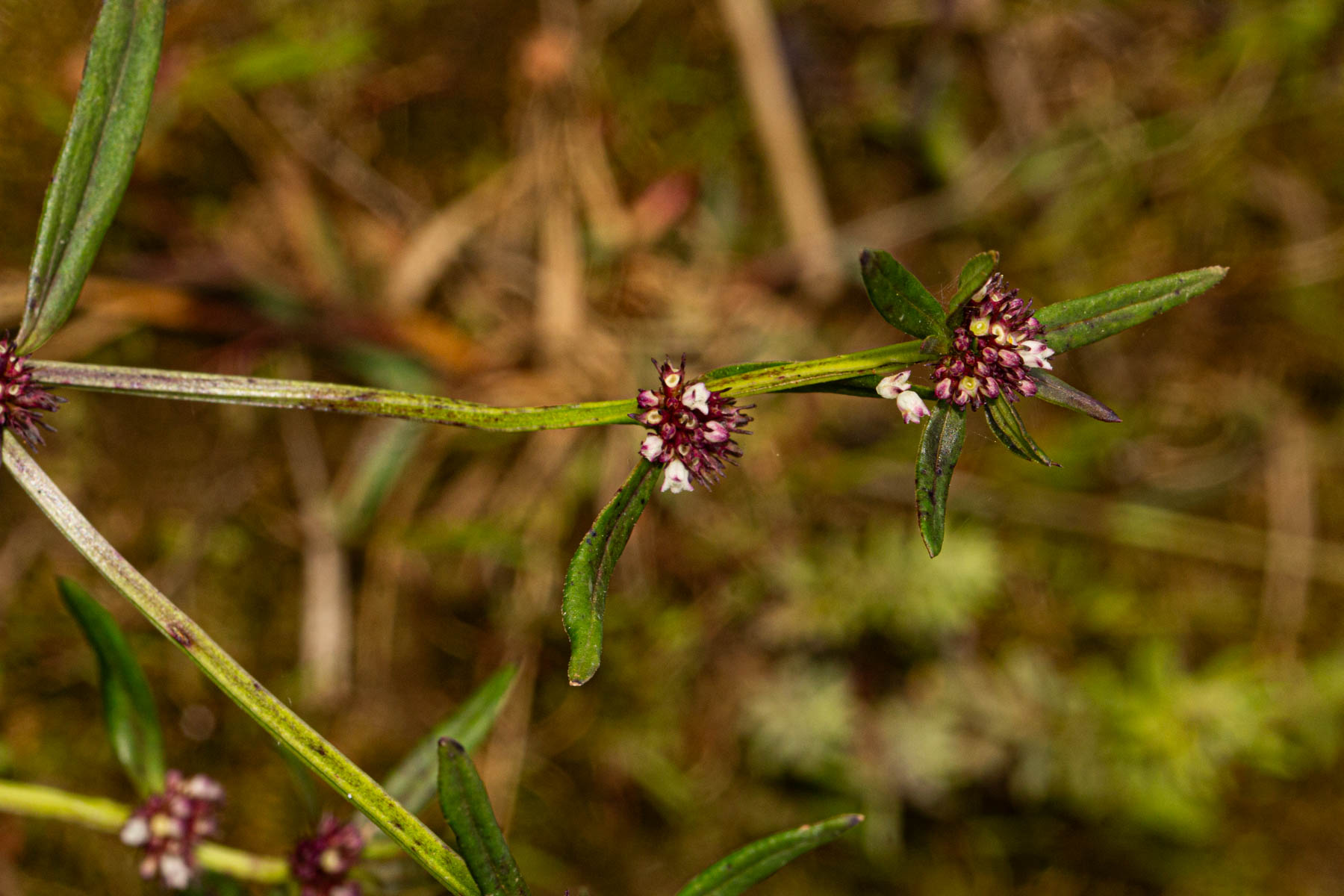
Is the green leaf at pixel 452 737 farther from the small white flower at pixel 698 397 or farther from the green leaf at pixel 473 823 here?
the small white flower at pixel 698 397

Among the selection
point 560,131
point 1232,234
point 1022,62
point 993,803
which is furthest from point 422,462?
point 1232,234

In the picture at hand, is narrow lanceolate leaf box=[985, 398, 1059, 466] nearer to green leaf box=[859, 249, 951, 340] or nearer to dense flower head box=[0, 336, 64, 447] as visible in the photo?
green leaf box=[859, 249, 951, 340]

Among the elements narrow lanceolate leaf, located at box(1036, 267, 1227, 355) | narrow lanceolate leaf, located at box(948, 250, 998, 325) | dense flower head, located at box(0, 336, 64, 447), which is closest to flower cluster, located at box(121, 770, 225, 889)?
dense flower head, located at box(0, 336, 64, 447)

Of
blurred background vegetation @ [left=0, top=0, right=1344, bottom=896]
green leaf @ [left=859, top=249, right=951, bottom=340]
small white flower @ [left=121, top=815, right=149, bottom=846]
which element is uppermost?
→ blurred background vegetation @ [left=0, top=0, right=1344, bottom=896]

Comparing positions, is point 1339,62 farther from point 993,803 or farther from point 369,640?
point 369,640

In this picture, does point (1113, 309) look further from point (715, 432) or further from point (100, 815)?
point (100, 815)

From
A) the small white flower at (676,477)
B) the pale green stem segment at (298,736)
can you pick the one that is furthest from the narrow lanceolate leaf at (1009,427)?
the pale green stem segment at (298,736)
